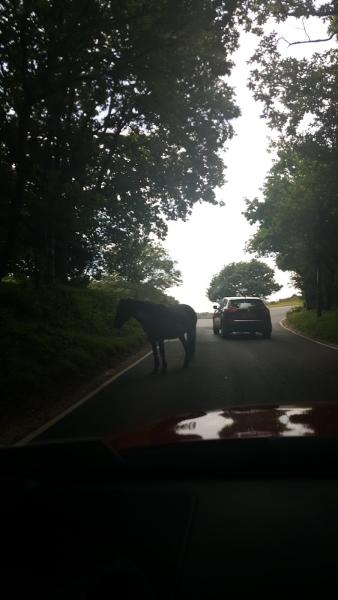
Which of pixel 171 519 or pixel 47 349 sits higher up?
pixel 47 349

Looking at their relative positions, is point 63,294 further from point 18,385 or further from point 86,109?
point 18,385

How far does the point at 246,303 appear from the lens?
74.3ft

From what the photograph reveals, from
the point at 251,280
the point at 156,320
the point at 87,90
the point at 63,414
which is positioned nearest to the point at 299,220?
the point at 87,90

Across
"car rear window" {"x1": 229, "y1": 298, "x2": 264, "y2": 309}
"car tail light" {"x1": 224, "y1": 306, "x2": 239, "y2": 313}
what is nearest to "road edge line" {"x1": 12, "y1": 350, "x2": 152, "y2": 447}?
"car tail light" {"x1": 224, "y1": 306, "x2": 239, "y2": 313}

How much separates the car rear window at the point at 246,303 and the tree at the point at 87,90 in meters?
7.50

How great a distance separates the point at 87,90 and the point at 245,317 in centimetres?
1161

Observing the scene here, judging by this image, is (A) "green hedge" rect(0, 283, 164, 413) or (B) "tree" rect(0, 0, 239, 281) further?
(A) "green hedge" rect(0, 283, 164, 413)

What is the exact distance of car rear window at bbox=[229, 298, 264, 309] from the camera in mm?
22453

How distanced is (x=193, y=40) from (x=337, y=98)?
8.40 meters

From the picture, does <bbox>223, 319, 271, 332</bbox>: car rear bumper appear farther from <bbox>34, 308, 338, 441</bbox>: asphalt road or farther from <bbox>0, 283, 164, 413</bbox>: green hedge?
<bbox>34, 308, 338, 441</bbox>: asphalt road

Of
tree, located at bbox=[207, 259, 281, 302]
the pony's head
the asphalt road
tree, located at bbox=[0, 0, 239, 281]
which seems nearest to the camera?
the asphalt road

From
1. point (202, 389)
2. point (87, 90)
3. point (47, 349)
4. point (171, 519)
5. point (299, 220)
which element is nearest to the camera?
point (171, 519)

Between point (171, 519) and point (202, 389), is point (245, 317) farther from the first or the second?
point (171, 519)

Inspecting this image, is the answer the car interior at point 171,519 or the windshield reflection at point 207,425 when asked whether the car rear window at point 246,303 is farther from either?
the car interior at point 171,519
